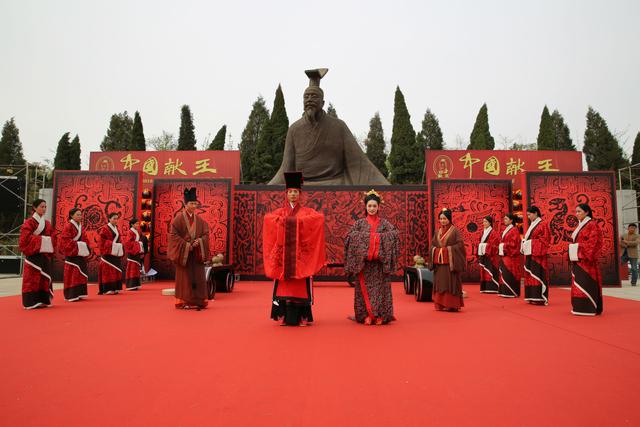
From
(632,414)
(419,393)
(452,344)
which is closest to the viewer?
(632,414)

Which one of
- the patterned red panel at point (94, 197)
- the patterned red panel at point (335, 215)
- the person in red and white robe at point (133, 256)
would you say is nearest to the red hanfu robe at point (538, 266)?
the patterned red panel at point (335, 215)

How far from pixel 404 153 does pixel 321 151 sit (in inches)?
505

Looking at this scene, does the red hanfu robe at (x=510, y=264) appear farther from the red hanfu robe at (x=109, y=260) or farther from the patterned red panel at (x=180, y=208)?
the red hanfu robe at (x=109, y=260)

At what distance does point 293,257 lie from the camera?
4.11m

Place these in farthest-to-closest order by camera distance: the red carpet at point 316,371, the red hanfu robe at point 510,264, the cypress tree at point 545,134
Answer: the cypress tree at point 545,134 → the red hanfu robe at point 510,264 → the red carpet at point 316,371

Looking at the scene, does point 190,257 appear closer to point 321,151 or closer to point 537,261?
point 537,261

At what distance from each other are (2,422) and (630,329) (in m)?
4.89

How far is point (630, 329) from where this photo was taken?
402 cm

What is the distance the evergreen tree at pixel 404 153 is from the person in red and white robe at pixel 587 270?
1744 cm

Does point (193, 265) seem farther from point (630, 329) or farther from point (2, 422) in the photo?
point (630, 329)

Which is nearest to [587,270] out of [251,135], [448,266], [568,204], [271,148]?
[448,266]

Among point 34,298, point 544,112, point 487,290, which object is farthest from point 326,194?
point 544,112

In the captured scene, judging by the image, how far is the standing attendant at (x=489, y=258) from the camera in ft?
24.0

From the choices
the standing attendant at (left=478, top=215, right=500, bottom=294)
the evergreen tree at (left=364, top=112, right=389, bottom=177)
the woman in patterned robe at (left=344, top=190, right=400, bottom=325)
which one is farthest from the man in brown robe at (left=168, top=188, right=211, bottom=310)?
the evergreen tree at (left=364, top=112, right=389, bottom=177)
